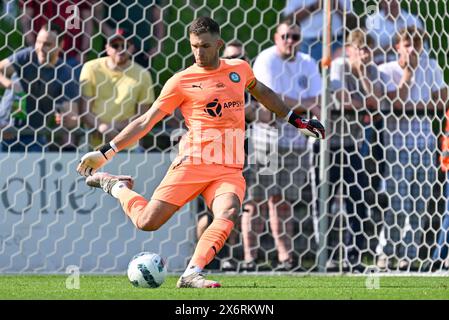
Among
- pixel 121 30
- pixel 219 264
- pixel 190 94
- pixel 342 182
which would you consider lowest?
pixel 219 264

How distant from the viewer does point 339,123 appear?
9.72m

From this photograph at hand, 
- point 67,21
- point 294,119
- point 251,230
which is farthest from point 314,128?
point 67,21

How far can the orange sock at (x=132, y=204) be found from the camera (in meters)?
7.71

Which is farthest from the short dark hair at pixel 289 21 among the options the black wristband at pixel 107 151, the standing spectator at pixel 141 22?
the black wristband at pixel 107 151

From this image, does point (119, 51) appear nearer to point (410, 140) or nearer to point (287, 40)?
point (287, 40)

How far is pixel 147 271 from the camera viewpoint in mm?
7094

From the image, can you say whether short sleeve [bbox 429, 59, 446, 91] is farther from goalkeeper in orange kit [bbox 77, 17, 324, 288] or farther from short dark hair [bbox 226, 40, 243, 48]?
goalkeeper in orange kit [bbox 77, 17, 324, 288]

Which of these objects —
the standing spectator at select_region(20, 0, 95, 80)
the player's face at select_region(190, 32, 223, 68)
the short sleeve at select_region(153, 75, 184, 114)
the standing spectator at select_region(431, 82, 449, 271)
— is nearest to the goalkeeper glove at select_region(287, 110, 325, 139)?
the player's face at select_region(190, 32, 223, 68)

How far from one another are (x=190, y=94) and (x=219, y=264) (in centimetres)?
258

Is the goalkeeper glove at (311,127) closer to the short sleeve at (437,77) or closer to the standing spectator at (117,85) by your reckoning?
the standing spectator at (117,85)

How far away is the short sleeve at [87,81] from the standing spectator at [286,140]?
4.90 feet

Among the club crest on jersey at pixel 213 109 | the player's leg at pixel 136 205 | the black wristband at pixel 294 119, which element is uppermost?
the club crest on jersey at pixel 213 109
